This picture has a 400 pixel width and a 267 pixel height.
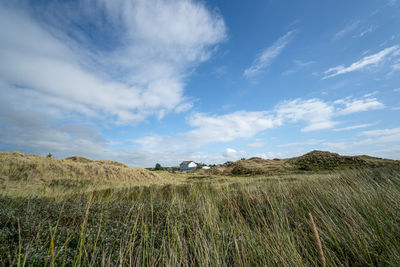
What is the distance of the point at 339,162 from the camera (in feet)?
73.8

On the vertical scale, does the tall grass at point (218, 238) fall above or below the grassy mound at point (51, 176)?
below

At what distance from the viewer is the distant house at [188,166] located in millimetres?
61725

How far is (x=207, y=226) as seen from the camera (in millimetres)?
2570

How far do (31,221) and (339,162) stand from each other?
29459mm

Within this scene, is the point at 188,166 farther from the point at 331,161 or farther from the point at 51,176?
the point at 51,176

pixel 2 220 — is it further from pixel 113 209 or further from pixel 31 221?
pixel 113 209

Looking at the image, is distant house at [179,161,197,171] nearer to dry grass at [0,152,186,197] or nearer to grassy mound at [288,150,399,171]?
grassy mound at [288,150,399,171]

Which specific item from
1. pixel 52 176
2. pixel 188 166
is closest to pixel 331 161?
pixel 52 176

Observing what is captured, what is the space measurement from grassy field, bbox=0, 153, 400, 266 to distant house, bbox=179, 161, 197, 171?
52.9m

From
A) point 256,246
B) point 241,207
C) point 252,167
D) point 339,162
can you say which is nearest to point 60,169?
point 241,207

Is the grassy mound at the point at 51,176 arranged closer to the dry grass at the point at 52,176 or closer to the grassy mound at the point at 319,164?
the dry grass at the point at 52,176

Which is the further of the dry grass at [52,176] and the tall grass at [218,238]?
the dry grass at [52,176]

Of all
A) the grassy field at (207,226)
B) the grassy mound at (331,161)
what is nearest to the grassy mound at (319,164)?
the grassy mound at (331,161)

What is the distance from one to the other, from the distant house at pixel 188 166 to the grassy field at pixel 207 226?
2082 inches
